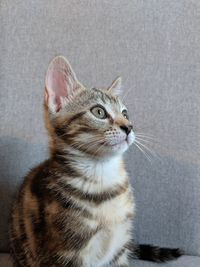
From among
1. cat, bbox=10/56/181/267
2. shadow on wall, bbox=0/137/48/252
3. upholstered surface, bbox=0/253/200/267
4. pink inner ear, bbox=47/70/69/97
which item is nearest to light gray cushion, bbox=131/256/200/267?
upholstered surface, bbox=0/253/200/267

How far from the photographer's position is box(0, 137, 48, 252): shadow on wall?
127 cm

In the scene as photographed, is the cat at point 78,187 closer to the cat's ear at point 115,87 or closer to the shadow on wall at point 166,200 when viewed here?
the cat's ear at point 115,87

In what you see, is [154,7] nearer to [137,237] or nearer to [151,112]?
[151,112]

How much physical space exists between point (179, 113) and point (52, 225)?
0.57m

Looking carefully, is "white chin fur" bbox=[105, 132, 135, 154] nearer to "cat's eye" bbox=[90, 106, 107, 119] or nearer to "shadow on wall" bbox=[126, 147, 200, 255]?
"cat's eye" bbox=[90, 106, 107, 119]

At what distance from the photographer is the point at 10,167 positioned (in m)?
1.27

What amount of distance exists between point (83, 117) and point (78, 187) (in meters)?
0.16

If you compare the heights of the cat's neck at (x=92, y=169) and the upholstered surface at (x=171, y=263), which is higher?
the cat's neck at (x=92, y=169)

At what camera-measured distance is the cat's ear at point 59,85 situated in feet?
3.10

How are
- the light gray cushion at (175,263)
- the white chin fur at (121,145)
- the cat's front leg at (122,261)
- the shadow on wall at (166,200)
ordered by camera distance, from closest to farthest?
the white chin fur at (121,145)
the cat's front leg at (122,261)
the light gray cushion at (175,263)
the shadow on wall at (166,200)

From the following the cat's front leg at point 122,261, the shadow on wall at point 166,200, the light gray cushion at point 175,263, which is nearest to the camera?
the cat's front leg at point 122,261

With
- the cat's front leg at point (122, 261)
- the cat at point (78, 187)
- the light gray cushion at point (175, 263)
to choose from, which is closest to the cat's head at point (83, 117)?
the cat at point (78, 187)

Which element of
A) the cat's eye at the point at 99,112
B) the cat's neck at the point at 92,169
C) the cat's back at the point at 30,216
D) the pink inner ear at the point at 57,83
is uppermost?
the pink inner ear at the point at 57,83

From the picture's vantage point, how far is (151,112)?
4.19 ft
